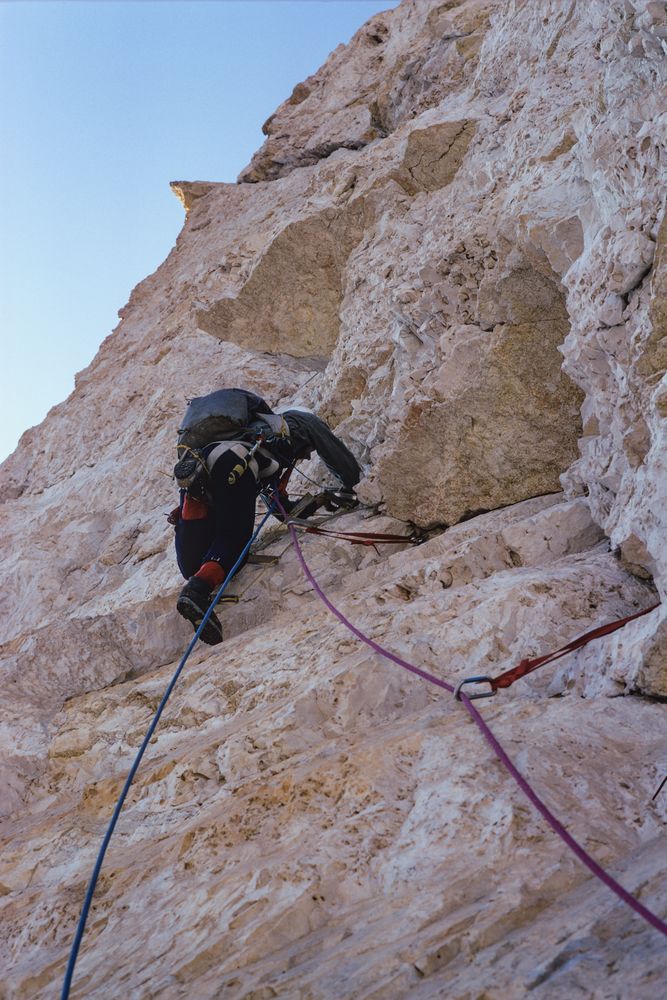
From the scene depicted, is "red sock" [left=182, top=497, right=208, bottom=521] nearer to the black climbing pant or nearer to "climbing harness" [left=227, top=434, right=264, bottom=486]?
the black climbing pant

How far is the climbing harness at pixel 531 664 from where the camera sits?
271cm

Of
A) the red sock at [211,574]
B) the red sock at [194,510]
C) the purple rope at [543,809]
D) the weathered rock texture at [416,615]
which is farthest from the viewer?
the red sock at [194,510]

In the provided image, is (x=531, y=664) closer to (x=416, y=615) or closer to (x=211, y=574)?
(x=416, y=615)

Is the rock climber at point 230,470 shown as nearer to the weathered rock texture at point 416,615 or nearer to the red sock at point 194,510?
the red sock at point 194,510

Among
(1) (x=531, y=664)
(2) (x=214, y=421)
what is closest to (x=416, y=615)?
(1) (x=531, y=664)

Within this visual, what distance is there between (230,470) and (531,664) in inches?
106

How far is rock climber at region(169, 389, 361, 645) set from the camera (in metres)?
4.84

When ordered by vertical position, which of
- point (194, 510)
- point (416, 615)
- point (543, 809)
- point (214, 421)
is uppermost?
point (214, 421)

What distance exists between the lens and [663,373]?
285 cm

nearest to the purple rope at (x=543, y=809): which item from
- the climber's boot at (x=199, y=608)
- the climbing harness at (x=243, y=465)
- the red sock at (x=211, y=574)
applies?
the climber's boot at (x=199, y=608)

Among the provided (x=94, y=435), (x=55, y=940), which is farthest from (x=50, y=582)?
(x=55, y=940)

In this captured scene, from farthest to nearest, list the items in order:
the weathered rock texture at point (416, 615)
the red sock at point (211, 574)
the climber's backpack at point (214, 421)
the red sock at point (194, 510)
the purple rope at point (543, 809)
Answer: the climber's backpack at point (214, 421)
the red sock at point (194, 510)
the red sock at point (211, 574)
the weathered rock texture at point (416, 615)
the purple rope at point (543, 809)

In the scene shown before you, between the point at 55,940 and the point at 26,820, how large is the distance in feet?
4.24

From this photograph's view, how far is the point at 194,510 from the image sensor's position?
16.5ft
